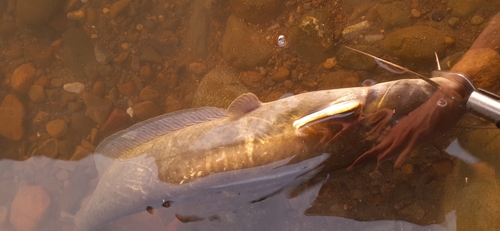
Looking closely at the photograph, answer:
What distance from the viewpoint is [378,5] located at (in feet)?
13.5

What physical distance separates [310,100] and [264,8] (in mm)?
1704

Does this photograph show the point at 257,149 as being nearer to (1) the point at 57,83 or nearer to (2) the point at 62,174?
(2) the point at 62,174

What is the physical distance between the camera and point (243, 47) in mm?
4422

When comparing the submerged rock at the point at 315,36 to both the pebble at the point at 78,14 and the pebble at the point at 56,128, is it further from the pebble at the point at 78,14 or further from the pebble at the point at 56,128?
the pebble at the point at 56,128

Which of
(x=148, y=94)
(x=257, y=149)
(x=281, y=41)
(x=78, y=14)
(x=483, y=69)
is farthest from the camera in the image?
(x=78, y=14)

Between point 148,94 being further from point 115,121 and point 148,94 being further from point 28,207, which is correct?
point 28,207

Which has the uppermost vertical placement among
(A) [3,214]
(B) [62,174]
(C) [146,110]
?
(C) [146,110]

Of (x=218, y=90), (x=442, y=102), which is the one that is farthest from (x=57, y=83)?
(x=442, y=102)

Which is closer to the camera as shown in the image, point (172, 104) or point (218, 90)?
point (218, 90)

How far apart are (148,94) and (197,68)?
0.74 metres

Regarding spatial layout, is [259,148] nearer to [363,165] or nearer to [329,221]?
[363,165]

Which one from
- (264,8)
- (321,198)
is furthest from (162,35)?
(321,198)

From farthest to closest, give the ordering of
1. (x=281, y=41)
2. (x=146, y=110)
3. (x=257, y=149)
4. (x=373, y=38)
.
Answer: (x=146, y=110), (x=281, y=41), (x=373, y=38), (x=257, y=149)

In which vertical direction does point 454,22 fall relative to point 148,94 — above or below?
above
